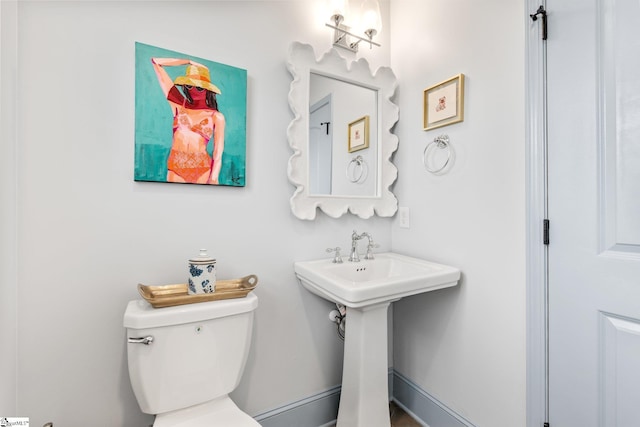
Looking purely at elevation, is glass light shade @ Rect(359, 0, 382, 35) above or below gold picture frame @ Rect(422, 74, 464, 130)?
above

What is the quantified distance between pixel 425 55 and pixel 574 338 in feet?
4.65

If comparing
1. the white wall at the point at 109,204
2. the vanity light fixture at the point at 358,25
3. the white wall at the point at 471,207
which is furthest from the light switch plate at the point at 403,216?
the vanity light fixture at the point at 358,25

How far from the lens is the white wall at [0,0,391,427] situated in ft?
3.31

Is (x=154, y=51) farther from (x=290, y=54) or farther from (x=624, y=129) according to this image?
(x=624, y=129)

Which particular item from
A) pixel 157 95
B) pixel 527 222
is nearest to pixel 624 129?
pixel 527 222

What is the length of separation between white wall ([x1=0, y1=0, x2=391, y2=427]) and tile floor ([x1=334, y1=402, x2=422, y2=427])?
65 centimetres

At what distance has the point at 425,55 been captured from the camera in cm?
157

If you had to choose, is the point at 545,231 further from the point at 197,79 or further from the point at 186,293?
the point at 197,79

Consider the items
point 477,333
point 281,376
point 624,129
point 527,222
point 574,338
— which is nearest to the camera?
point 624,129

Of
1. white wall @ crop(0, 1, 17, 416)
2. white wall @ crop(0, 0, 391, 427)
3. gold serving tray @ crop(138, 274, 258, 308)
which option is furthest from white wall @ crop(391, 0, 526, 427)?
white wall @ crop(0, 1, 17, 416)

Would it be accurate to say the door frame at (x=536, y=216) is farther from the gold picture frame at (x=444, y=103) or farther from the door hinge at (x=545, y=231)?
the gold picture frame at (x=444, y=103)

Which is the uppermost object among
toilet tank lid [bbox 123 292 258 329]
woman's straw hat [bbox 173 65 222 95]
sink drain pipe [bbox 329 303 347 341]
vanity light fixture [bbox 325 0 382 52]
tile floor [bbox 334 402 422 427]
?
vanity light fixture [bbox 325 0 382 52]

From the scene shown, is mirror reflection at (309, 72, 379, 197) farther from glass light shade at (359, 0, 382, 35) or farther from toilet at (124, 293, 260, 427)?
toilet at (124, 293, 260, 427)

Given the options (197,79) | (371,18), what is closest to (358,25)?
(371,18)
